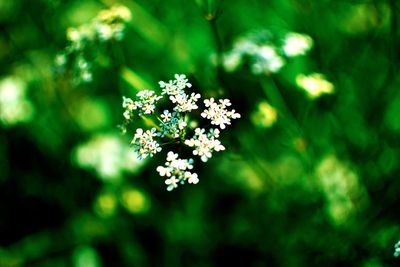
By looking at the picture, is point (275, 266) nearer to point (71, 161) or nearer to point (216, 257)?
point (216, 257)

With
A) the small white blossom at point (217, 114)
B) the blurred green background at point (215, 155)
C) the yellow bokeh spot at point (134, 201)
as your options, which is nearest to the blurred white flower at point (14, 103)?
the blurred green background at point (215, 155)

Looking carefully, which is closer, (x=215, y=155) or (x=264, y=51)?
(x=264, y=51)

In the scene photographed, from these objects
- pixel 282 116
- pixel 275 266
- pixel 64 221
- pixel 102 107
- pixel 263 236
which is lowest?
pixel 275 266

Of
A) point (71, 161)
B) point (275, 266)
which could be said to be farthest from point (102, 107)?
point (275, 266)

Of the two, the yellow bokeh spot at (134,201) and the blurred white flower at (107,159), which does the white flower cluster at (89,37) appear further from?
the yellow bokeh spot at (134,201)

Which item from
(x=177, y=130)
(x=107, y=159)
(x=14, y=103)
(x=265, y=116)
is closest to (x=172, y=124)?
(x=177, y=130)

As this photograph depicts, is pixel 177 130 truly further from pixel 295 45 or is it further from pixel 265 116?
pixel 295 45

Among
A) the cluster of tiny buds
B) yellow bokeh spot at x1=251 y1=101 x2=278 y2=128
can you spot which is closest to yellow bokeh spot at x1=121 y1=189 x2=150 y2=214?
yellow bokeh spot at x1=251 y1=101 x2=278 y2=128
